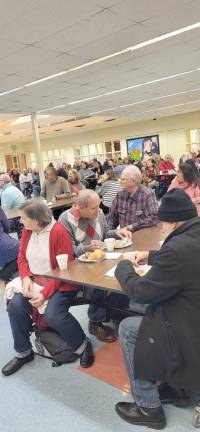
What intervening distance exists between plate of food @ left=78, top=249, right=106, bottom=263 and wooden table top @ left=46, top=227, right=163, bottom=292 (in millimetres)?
29

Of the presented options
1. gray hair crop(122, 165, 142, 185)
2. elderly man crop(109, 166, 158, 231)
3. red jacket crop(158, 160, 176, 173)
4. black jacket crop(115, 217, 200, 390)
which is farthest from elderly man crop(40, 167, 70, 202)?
black jacket crop(115, 217, 200, 390)

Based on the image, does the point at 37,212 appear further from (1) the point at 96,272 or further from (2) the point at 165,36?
(2) the point at 165,36

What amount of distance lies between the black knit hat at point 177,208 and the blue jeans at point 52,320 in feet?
3.38

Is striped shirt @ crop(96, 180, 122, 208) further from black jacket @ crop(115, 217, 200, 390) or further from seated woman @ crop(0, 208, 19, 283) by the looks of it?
black jacket @ crop(115, 217, 200, 390)

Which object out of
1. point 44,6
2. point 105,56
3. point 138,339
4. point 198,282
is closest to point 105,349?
point 138,339

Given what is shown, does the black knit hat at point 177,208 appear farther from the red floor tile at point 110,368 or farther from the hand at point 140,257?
the red floor tile at point 110,368

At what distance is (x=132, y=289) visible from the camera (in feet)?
5.03

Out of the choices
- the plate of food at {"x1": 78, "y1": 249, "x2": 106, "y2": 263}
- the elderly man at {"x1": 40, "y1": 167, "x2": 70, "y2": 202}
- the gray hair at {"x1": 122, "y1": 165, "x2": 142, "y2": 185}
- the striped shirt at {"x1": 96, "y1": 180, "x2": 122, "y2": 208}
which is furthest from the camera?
the elderly man at {"x1": 40, "y1": 167, "x2": 70, "y2": 202}

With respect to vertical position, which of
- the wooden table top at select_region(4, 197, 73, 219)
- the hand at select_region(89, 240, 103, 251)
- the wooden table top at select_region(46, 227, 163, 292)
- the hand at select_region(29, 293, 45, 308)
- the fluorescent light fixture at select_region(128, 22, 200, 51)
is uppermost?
the fluorescent light fixture at select_region(128, 22, 200, 51)

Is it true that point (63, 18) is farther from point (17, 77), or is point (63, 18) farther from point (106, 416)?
point (106, 416)

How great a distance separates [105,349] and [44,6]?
3151 mm

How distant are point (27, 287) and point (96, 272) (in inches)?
22.1

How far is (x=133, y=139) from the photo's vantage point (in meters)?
17.5

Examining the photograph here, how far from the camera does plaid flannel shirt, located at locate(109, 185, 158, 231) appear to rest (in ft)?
10.1
